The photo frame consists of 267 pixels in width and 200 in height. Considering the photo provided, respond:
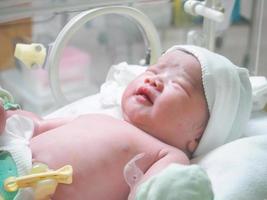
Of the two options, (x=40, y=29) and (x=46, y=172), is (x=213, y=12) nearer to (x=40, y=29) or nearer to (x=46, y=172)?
(x=46, y=172)

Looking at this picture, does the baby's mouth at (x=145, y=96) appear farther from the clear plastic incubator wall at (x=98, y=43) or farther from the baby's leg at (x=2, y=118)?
the clear plastic incubator wall at (x=98, y=43)

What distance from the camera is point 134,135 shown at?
1.16 metres

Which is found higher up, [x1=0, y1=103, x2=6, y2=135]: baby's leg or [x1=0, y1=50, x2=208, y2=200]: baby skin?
[x1=0, y1=103, x2=6, y2=135]: baby's leg

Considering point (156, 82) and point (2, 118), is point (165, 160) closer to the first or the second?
point (156, 82)

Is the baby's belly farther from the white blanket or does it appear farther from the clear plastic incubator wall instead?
the clear plastic incubator wall

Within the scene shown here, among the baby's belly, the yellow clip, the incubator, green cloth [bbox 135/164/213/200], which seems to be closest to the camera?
green cloth [bbox 135/164/213/200]

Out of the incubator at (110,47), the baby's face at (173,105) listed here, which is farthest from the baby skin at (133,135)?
the incubator at (110,47)

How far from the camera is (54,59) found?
1405 mm

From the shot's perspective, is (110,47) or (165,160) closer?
(165,160)

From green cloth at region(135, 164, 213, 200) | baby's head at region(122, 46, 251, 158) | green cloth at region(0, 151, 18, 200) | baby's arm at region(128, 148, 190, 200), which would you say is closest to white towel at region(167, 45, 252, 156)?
baby's head at region(122, 46, 251, 158)

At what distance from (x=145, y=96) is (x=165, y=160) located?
19 cm

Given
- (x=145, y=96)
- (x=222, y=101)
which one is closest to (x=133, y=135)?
(x=145, y=96)

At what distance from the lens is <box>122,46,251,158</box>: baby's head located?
1185mm

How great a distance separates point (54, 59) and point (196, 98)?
0.45 m
